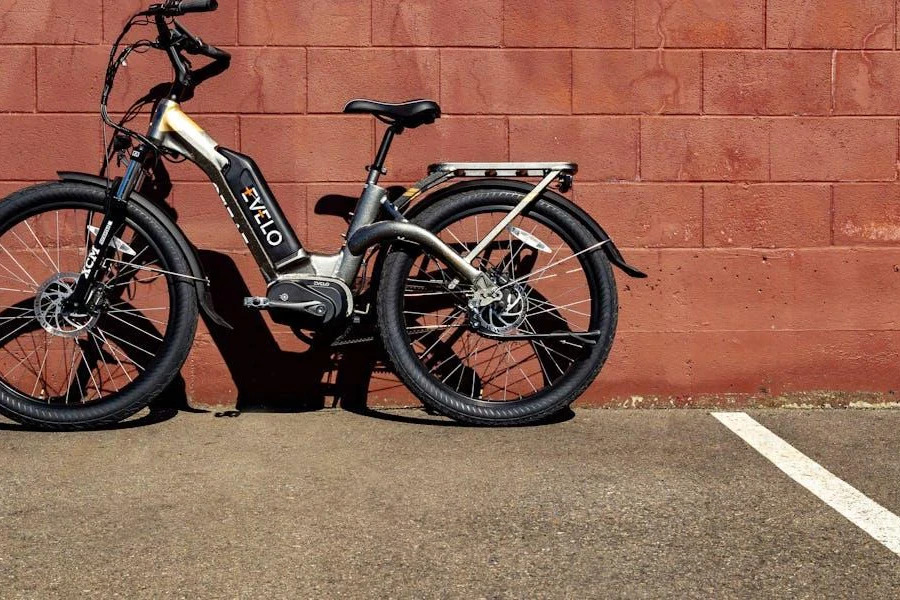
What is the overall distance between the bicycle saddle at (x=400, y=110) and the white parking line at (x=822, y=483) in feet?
5.30

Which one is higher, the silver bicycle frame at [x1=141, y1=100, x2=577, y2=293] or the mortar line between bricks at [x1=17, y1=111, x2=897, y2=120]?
the mortar line between bricks at [x1=17, y1=111, x2=897, y2=120]

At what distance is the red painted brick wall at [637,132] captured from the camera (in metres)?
4.05

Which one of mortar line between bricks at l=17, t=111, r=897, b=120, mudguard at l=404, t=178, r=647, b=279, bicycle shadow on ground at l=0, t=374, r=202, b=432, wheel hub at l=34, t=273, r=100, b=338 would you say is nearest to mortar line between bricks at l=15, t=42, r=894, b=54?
mortar line between bricks at l=17, t=111, r=897, b=120

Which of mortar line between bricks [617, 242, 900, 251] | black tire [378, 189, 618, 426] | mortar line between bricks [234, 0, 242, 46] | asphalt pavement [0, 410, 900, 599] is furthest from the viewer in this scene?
mortar line between bricks [617, 242, 900, 251]

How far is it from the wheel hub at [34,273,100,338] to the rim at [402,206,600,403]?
3.93 feet

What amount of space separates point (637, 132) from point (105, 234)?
2.09 meters

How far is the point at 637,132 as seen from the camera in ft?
13.5

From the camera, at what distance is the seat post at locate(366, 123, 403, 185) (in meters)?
3.80

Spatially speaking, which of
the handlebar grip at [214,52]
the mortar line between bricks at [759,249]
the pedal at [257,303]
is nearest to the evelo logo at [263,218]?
the pedal at [257,303]

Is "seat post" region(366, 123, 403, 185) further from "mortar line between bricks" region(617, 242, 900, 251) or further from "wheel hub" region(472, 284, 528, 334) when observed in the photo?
"mortar line between bricks" region(617, 242, 900, 251)

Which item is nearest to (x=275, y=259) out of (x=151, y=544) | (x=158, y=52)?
(x=158, y=52)

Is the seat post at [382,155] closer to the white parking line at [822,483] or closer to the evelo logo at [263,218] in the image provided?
the evelo logo at [263,218]

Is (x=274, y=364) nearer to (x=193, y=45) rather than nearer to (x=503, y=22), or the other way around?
(x=193, y=45)

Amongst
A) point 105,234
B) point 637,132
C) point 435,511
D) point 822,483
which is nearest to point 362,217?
point 105,234
